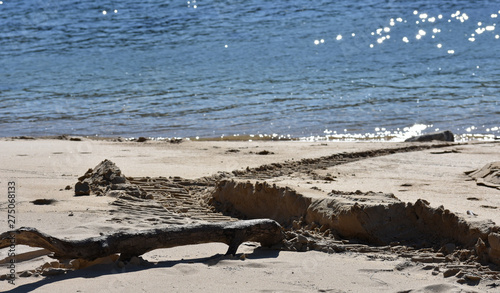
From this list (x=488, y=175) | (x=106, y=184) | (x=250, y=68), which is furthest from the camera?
(x=250, y=68)

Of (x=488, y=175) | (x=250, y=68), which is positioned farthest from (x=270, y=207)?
(x=250, y=68)

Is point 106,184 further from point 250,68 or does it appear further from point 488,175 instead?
point 250,68

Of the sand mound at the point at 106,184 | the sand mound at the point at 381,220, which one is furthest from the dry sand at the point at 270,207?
the sand mound at the point at 106,184

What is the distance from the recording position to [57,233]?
12.4 feet

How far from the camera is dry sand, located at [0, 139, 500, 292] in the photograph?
10.2ft

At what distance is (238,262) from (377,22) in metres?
18.9

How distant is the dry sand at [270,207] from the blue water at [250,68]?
7.42 ft

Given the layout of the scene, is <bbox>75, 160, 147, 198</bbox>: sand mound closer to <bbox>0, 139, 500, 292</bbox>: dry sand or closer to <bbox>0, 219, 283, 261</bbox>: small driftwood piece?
<bbox>0, 139, 500, 292</bbox>: dry sand

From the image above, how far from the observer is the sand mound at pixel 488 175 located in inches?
213

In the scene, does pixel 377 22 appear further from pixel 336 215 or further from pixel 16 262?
pixel 16 262

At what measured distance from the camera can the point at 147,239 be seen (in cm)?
336

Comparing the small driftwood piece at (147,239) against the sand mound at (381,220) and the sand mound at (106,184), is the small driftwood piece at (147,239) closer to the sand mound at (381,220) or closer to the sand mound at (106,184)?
the sand mound at (381,220)

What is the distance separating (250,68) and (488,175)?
1040 cm

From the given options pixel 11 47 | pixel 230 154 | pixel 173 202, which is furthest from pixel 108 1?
pixel 173 202
